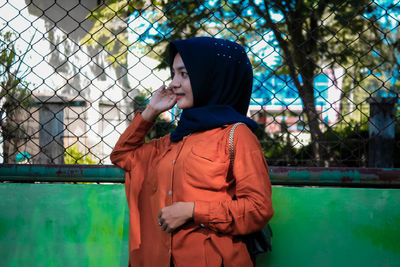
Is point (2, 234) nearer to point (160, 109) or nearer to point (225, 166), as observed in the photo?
point (160, 109)

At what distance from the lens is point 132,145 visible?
64.6 inches

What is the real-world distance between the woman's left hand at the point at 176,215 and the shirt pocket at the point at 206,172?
92mm

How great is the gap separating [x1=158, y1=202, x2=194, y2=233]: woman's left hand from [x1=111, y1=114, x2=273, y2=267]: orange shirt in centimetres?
3

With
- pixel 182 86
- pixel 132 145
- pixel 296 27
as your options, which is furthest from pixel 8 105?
pixel 296 27

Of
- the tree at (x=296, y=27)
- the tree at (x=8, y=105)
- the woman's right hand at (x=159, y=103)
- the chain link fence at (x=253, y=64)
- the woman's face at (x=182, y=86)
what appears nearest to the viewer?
the woman's face at (x=182, y=86)

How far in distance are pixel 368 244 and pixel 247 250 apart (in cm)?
82

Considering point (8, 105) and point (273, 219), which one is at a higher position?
point (8, 105)

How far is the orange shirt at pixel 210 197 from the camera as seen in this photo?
1.27m

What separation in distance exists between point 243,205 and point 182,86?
1.60 ft

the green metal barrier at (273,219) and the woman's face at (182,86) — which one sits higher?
the woman's face at (182,86)

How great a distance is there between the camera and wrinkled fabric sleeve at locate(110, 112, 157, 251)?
1623mm

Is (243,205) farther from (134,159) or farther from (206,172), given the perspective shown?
(134,159)

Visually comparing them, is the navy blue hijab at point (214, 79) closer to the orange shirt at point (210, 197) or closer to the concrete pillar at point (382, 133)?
the orange shirt at point (210, 197)

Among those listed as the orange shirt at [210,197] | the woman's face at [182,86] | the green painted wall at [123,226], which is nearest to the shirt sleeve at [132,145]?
the orange shirt at [210,197]
